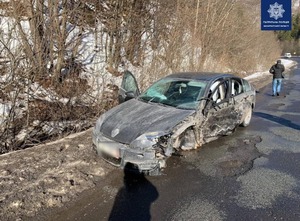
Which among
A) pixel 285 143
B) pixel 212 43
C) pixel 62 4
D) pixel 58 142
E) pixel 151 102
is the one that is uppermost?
pixel 62 4

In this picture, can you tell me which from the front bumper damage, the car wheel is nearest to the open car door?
the front bumper damage

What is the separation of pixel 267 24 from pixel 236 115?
21611 mm

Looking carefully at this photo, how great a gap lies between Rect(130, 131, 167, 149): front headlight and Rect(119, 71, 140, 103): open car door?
7.45 ft

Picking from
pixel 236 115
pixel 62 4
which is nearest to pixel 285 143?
pixel 236 115

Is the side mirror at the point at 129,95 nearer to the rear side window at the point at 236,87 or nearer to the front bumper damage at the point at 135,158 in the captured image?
the front bumper damage at the point at 135,158

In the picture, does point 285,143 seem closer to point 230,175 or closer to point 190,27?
point 230,175

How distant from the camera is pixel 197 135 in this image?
17.1ft

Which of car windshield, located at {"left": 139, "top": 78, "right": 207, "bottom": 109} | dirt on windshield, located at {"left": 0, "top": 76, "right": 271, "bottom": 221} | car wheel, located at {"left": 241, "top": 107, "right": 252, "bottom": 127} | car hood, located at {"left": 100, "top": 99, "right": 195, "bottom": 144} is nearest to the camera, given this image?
dirt on windshield, located at {"left": 0, "top": 76, "right": 271, "bottom": 221}

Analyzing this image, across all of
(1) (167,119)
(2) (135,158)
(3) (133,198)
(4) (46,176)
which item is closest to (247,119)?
(1) (167,119)

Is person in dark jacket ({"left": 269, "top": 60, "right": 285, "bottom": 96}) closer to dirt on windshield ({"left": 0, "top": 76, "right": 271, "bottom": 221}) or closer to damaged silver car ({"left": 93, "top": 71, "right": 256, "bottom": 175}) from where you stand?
damaged silver car ({"left": 93, "top": 71, "right": 256, "bottom": 175})

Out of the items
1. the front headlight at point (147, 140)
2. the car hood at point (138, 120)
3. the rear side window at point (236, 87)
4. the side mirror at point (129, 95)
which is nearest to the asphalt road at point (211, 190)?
the front headlight at point (147, 140)

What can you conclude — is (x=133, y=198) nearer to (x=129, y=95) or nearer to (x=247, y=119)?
(x=129, y=95)

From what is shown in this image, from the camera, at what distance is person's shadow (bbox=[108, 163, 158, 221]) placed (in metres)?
3.35

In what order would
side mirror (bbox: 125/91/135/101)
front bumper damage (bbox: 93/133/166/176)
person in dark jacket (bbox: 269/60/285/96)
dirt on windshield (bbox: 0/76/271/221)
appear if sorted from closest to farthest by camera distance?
1. dirt on windshield (bbox: 0/76/271/221)
2. front bumper damage (bbox: 93/133/166/176)
3. side mirror (bbox: 125/91/135/101)
4. person in dark jacket (bbox: 269/60/285/96)
